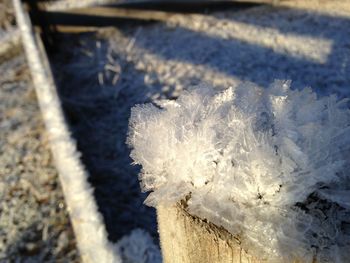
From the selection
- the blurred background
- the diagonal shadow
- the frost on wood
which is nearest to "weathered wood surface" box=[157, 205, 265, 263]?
the frost on wood

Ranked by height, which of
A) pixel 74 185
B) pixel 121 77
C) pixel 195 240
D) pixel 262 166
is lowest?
pixel 121 77

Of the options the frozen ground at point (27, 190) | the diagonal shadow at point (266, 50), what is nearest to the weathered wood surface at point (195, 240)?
the frozen ground at point (27, 190)

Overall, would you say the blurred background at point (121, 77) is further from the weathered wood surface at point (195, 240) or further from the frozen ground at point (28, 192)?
the weathered wood surface at point (195, 240)

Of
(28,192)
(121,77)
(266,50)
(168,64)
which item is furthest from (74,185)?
(266,50)

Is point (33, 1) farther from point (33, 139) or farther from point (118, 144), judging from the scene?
point (118, 144)

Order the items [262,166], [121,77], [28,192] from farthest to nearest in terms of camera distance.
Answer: [121,77], [28,192], [262,166]

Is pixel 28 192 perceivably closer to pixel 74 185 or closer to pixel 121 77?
pixel 74 185

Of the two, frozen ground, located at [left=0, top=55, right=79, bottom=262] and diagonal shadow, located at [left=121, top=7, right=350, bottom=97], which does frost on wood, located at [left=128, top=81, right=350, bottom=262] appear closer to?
frozen ground, located at [left=0, top=55, right=79, bottom=262]
